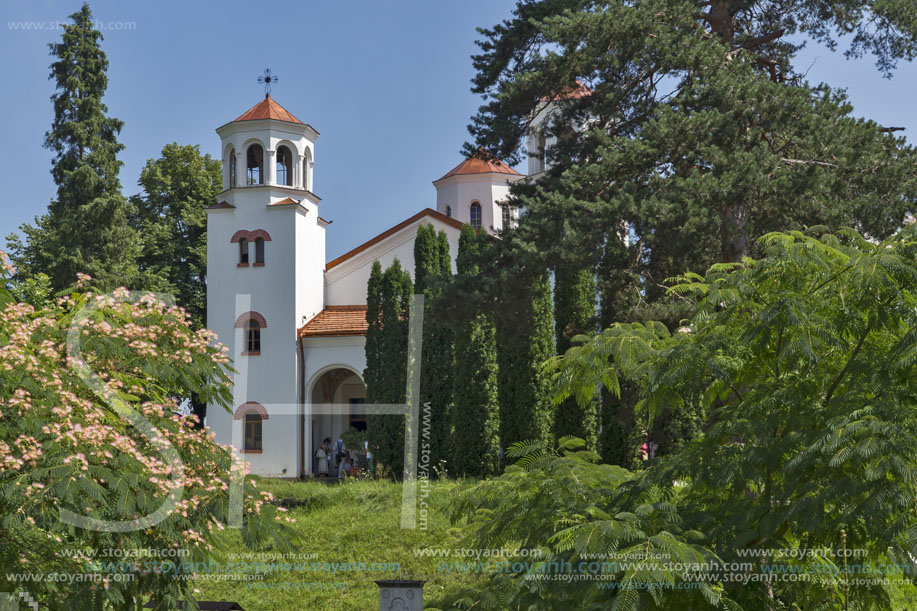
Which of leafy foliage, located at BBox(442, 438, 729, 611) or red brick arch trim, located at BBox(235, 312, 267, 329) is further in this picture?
red brick arch trim, located at BBox(235, 312, 267, 329)

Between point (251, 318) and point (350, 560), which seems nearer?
point (350, 560)

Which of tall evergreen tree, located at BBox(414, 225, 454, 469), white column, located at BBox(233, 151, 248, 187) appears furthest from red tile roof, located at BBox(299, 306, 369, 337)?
white column, located at BBox(233, 151, 248, 187)

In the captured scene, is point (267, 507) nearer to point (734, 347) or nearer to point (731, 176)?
point (734, 347)

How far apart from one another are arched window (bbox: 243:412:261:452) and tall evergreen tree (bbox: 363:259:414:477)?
4810 mm

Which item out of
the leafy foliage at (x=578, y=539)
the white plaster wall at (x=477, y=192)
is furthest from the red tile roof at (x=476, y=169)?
the leafy foliage at (x=578, y=539)

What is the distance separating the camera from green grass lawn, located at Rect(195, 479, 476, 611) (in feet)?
43.6

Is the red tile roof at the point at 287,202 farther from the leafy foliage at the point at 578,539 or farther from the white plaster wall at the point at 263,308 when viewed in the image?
the leafy foliage at the point at 578,539

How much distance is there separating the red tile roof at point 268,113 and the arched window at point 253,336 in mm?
6568

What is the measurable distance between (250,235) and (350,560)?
54.7 feet

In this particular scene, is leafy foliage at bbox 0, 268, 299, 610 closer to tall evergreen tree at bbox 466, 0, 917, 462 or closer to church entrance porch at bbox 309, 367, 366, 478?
tall evergreen tree at bbox 466, 0, 917, 462

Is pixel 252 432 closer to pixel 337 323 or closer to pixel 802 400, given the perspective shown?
pixel 337 323

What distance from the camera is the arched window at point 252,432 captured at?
1131 inches

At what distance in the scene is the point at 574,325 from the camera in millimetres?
21688

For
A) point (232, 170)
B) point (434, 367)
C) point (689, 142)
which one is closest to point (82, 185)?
point (232, 170)
